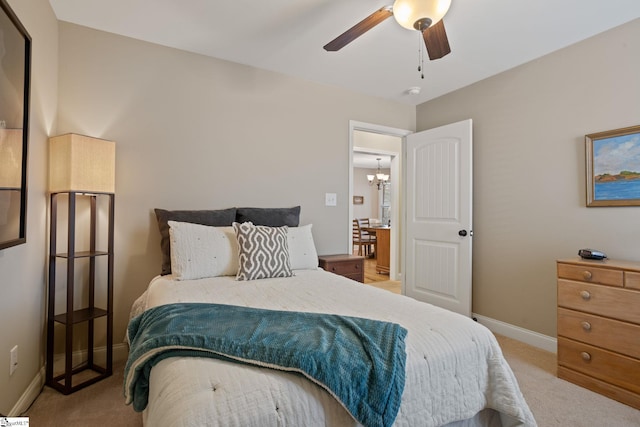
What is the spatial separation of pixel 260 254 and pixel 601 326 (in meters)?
2.23

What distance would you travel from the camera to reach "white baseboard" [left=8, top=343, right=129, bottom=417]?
1692 mm

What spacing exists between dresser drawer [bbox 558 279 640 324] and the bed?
1.21 meters

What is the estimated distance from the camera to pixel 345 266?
2951 millimetres

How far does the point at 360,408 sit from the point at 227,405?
38 cm

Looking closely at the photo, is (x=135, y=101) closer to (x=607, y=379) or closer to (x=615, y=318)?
(x=615, y=318)

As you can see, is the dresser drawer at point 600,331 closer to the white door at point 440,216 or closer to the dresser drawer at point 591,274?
the dresser drawer at point 591,274

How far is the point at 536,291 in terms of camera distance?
2760 mm

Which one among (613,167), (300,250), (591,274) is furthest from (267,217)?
(613,167)

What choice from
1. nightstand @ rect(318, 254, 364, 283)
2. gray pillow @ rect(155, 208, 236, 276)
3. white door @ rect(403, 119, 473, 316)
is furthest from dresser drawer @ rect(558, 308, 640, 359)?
gray pillow @ rect(155, 208, 236, 276)

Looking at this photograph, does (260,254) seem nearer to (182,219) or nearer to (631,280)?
(182,219)

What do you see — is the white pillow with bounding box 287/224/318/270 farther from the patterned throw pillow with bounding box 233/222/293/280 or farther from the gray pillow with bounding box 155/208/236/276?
the gray pillow with bounding box 155/208/236/276

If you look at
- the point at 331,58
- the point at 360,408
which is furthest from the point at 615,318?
the point at 331,58

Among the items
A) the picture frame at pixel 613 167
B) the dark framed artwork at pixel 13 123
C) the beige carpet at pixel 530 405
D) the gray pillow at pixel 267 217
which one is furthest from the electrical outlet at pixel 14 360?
the picture frame at pixel 613 167

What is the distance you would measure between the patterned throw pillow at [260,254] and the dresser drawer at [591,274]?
1.90m
